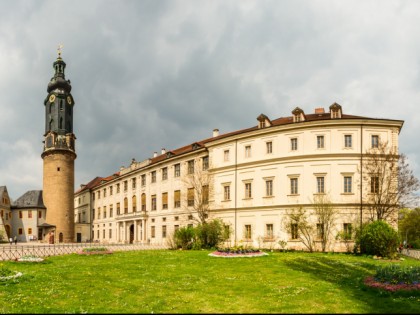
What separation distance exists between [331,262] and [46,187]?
5698 centimetres

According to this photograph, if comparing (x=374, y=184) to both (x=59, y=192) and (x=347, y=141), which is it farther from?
(x=59, y=192)

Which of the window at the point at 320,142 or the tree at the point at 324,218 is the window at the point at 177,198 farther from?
the window at the point at 320,142

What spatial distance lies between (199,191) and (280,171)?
10.8 metres

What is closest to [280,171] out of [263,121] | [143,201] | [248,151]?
[248,151]

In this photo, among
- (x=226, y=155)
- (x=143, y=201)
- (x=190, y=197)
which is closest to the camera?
(x=226, y=155)

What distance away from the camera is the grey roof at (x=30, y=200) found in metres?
70.2

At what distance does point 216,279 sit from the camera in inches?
649

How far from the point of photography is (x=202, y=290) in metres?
14.0

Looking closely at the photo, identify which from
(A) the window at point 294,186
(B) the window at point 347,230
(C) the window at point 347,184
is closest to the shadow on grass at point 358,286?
(B) the window at point 347,230

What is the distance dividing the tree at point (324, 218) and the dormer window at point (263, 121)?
382 inches

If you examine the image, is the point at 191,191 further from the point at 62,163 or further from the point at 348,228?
the point at 62,163

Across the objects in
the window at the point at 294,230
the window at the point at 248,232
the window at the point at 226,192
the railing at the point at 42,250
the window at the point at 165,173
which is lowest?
the railing at the point at 42,250

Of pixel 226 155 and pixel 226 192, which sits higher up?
pixel 226 155

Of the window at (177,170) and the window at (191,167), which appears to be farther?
the window at (177,170)
